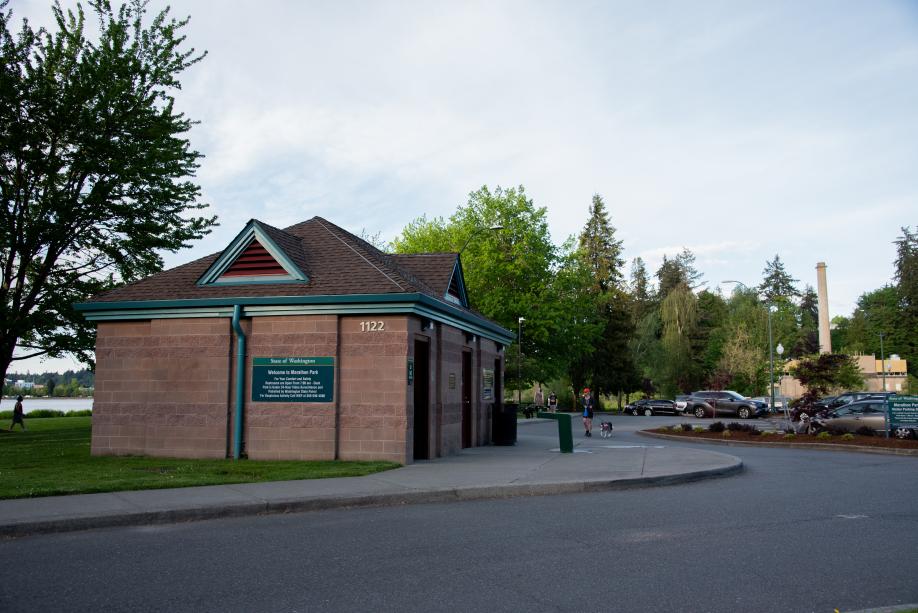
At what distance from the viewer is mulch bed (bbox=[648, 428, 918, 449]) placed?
2063 cm

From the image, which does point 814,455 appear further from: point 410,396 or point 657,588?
point 657,588

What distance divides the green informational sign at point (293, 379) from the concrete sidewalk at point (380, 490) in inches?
99.6

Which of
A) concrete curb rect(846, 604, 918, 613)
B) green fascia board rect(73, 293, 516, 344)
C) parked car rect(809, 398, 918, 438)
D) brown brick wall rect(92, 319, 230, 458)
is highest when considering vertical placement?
green fascia board rect(73, 293, 516, 344)

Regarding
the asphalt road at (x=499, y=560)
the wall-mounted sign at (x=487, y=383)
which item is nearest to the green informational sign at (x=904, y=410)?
the wall-mounted sign at (x=487, y=383)

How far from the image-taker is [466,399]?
19.6m

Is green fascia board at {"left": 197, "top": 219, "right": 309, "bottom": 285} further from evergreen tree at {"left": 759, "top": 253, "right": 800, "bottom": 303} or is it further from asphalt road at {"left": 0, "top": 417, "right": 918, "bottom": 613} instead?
evergreen tree at {"left": 759, "top": 253, "right": 800, "bottom": 303}

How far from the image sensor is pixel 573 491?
12.0m

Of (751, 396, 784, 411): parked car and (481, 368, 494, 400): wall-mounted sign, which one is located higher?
(481, 368, 494, 400): wall-mounted sign

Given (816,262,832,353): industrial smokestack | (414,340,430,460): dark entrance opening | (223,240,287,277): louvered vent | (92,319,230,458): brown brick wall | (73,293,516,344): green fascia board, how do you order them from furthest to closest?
(816,262,832,353): industrial smokestack, (223,240,287,277): louvered vent, (414,340,430,460): dark entrance opening, (92,319,230,458): brown brick wall, (73,293,516,344): green fascia board

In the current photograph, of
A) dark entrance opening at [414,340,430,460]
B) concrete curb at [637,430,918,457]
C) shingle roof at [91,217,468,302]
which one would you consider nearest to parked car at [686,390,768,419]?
concrete curb at [637,430,918,457]

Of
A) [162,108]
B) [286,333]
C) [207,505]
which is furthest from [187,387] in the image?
[162,108]

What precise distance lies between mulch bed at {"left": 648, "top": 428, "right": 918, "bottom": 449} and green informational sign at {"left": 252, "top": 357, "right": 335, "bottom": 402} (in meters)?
14.9

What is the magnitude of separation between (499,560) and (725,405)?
137ft

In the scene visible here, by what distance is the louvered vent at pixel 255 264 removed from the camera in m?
16.4
